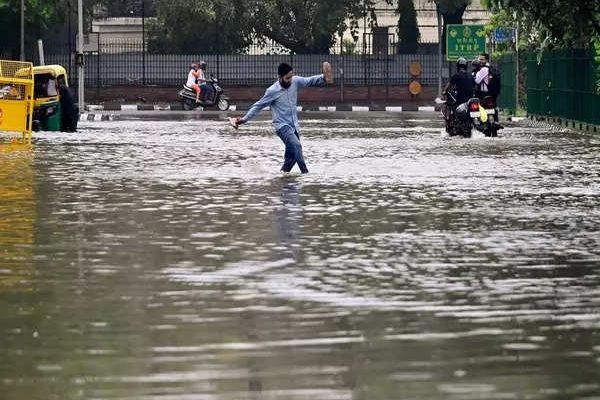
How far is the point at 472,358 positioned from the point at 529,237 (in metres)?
6.48

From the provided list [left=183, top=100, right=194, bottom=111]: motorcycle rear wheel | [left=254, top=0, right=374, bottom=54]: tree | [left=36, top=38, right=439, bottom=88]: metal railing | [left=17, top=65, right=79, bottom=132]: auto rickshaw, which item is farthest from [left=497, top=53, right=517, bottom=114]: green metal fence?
[left=17, top=65, right=79, bottom=132]: auto rickshaw

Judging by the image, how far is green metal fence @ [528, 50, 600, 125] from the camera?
39.6 m

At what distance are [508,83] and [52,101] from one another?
22148 millimetres

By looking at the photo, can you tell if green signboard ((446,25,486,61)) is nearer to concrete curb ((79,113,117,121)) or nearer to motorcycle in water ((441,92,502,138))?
concrete curb ((79,113,117,121))

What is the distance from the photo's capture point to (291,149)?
24.2 metres

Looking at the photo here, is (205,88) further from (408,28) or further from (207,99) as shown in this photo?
(408,28)

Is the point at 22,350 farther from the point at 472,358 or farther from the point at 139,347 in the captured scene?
the point at 472,358

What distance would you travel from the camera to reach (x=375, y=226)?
52.4 ft

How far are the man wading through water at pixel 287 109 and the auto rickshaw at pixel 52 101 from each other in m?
14.8

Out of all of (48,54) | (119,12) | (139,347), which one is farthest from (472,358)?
(119,12)

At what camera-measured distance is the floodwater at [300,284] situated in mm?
8000

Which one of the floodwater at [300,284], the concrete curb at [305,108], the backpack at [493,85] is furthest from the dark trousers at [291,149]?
the concrete curb at [305,108]

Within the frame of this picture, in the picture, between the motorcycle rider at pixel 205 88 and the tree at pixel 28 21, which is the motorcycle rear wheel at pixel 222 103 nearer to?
the motorcycle rider at pixel 205 88

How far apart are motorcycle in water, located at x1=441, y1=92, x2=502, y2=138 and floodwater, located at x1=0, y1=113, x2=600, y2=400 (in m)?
12.0
